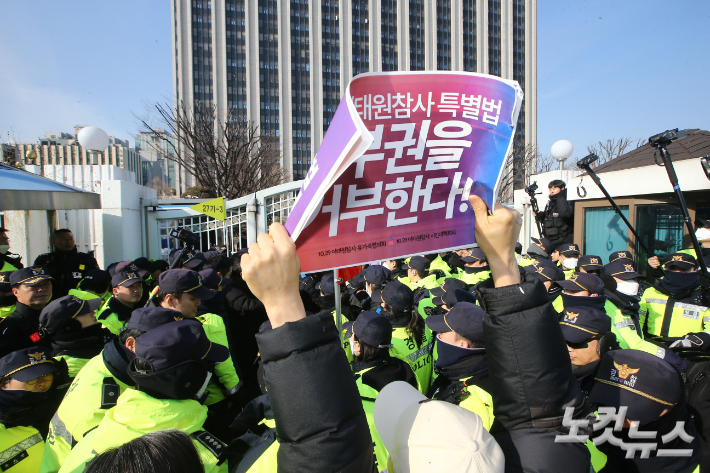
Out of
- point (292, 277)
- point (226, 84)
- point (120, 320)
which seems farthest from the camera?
point (226, 84)

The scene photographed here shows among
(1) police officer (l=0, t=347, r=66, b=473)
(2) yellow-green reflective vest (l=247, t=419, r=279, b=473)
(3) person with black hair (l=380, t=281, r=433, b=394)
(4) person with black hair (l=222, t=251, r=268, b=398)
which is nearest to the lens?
(2) yellow-green reflective vest (l=247, t=419, r=279, b=473)

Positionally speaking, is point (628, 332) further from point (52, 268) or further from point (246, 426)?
point (52, 268)

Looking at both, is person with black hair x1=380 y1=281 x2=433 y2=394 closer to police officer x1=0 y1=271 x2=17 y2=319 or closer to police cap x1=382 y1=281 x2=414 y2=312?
police cap x1=382 y1=281 x2=414 y2=312

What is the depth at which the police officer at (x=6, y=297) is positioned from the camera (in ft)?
12.5

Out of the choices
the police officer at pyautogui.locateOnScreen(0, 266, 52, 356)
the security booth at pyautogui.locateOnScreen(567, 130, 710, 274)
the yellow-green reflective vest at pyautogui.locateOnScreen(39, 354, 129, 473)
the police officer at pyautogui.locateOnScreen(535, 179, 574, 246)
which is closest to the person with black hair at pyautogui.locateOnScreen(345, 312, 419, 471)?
the yellow-green reflective vest at pyautogui.locateOnScreen(39, 354, 129, 473)

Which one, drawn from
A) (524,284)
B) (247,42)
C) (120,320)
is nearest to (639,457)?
(524,284)

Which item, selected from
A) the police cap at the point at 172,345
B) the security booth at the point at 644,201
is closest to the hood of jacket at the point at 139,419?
the police cap at the point at 172,345

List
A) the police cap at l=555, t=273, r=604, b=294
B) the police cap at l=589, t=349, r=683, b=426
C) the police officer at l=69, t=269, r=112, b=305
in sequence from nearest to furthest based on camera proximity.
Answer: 1. the police cap at l=589, t=349, r=683, b=426
2. the police cap at l=555, t=273, r=604, b=294
3. the police officer at l=69, t=269, r=112, b=305

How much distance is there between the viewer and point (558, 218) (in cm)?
839

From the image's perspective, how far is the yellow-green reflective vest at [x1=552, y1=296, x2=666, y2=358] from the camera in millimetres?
A: 2719

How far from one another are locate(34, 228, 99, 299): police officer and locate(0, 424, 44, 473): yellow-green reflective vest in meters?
3.97

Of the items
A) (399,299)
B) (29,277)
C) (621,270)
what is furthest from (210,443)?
(621,270)

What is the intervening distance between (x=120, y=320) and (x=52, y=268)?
2916 millimetres

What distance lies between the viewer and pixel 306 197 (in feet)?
4.79
